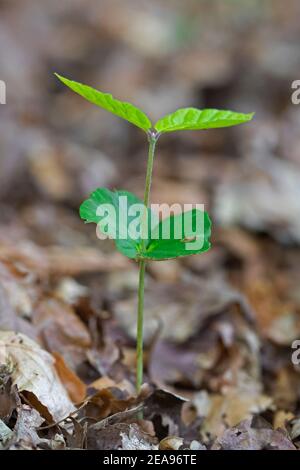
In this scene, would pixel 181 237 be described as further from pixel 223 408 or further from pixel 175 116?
pixel 223 408

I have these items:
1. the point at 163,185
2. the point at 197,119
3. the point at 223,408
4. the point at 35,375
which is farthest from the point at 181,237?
the point at 163,185

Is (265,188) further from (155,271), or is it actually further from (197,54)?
(197,54)

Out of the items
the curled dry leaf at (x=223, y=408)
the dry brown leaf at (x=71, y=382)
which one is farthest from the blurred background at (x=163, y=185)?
the dry brown leaf at (x=71, y=382)

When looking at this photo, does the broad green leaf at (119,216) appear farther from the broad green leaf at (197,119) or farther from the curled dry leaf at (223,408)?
the curled dry leaf at (223,408)

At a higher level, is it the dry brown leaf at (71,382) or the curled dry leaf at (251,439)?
the dry brown leaf at (71,382)

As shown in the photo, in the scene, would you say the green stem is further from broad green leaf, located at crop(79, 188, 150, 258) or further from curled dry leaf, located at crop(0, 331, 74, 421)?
curled dry leaf, located at crop(0, 331, 74, 421)

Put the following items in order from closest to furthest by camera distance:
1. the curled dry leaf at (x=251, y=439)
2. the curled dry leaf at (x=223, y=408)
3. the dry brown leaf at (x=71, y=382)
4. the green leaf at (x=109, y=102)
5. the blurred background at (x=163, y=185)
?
the green leaf at (x=109, y=102), the curled dry leaf at (x=251, y=439), the dry brown leaf at (x=71, y=382), the curled dry leaf at (x=223, y=408), the blurred background at (x=163, y=185)
